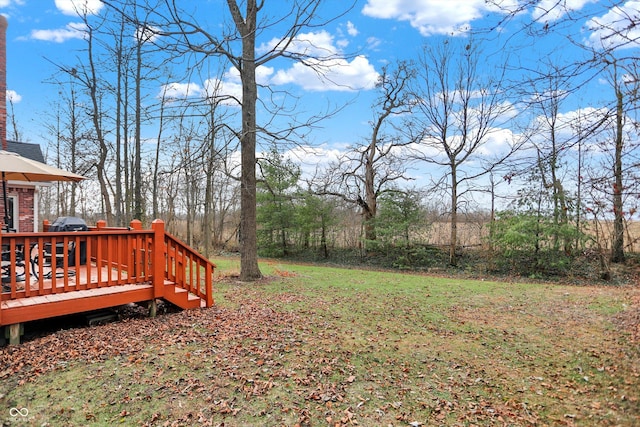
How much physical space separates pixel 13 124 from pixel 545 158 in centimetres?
2478

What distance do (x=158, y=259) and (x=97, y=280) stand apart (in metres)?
0.76

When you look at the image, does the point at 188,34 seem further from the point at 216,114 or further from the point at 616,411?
the point at 616,411

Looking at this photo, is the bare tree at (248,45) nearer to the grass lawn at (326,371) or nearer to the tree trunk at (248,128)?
the tree trunk at (248,128)

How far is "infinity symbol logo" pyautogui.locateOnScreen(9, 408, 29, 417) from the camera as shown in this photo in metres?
2.73

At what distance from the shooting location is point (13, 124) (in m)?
18.8

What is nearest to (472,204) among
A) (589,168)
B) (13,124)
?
(589,168)

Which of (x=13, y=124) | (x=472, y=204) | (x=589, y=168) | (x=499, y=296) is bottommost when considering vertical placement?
(x=499, y=296)

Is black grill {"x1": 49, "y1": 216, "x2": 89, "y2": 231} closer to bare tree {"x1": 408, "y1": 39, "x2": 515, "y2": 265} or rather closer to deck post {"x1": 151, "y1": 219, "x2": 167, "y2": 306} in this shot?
deck post {"x1": 151, "y1": 219, "x2": 167, "y2": 306}

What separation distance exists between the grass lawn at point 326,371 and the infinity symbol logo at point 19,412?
0.02 m

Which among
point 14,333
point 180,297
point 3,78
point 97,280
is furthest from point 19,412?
point 3,78

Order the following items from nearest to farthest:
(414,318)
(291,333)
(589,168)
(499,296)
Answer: (291,333)
(414,318)
(499,296)
(589,168)

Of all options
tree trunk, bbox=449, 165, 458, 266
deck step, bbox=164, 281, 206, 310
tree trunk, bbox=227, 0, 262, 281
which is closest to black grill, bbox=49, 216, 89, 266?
deck step, bbox=164, 281, 206, 310

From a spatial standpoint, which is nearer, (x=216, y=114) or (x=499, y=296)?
(x=499, y=296)

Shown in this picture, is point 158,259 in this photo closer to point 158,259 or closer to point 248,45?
point 158,259
